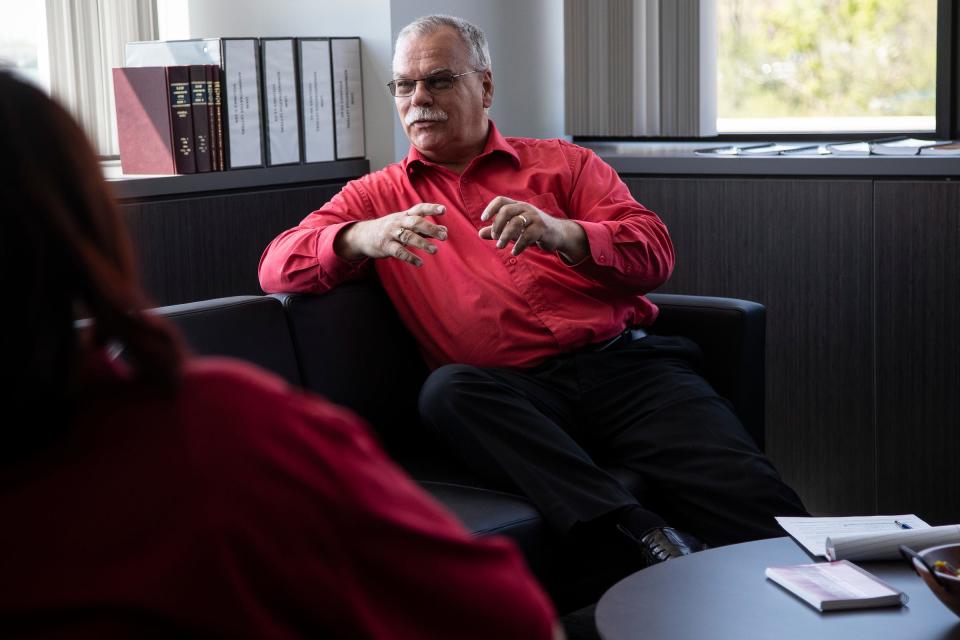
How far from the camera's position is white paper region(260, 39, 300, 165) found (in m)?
2.81

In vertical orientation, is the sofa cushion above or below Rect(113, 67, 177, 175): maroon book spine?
below

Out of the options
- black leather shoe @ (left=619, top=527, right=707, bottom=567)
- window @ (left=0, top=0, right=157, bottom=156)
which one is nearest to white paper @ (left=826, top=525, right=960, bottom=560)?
black leather shoe @ (left=619, top=527, right=707, bottom=567)

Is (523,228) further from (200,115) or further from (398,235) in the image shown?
(200,115)

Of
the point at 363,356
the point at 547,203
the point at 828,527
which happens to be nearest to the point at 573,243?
the point at 547,203

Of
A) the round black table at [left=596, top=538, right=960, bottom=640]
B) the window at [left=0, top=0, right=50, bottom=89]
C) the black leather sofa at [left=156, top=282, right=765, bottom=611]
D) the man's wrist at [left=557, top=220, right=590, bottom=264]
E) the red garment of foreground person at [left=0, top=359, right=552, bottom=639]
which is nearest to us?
the red garment of foreground person at [left=0, top=359, right=552, bottom=639]

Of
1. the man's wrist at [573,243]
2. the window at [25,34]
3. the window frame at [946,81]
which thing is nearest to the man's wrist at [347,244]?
the man's wrist at [573,243]

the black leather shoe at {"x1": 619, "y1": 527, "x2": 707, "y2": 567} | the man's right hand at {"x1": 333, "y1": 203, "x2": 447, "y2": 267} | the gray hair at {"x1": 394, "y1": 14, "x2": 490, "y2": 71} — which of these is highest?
the gray hair at {"x1": 394, "y1": 14, "x2": 490, "y2": 71}

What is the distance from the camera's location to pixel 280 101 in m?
2.84

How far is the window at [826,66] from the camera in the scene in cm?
315

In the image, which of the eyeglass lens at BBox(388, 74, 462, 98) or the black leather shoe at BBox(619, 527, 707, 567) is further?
the eyeglass lens at BBox(388, 74, 462, 98)

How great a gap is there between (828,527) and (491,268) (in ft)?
3.13

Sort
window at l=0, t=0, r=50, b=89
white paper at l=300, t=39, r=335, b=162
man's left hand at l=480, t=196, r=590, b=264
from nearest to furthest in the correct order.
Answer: man's left hand at l=480, t=196, r=590, b=264, window at l=0, t=0, r=50, b=89, white paper at l=300, t=39, r=335, b=162

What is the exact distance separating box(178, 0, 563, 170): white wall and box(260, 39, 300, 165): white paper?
0.23 metres

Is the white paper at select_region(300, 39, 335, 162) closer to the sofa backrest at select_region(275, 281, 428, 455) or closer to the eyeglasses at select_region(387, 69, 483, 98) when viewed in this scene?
the eyeglasses at select_region(387, 69, 483, 98)
